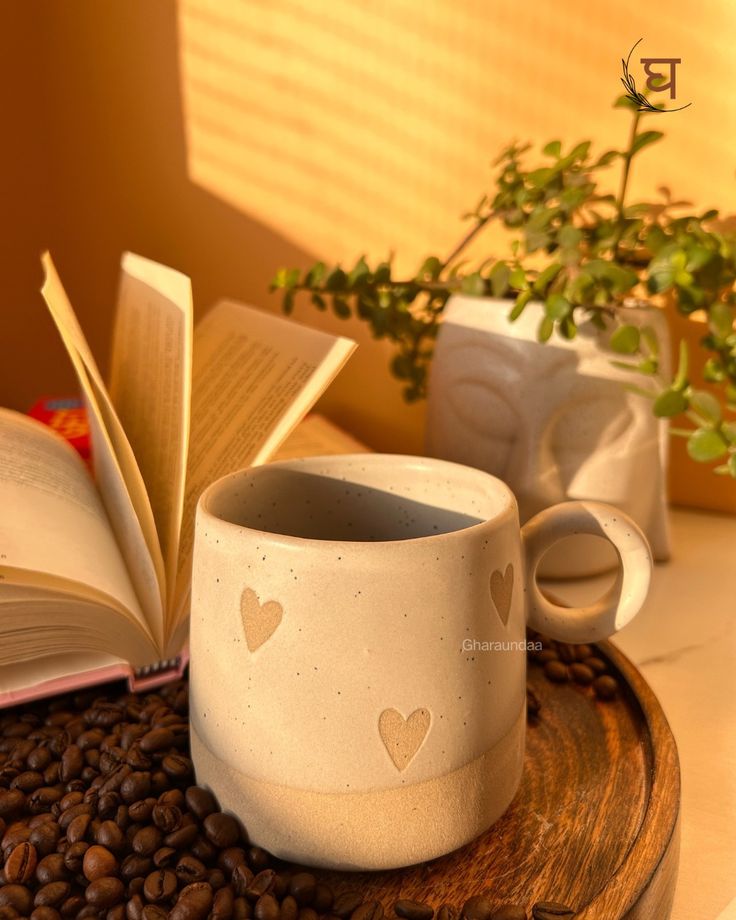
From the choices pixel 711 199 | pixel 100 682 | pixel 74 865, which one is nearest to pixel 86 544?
pixel 100 682

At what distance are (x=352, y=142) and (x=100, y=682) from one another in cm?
70

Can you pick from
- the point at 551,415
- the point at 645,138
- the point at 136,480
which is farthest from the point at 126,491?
the point at 645,138

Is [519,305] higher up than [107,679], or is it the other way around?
[519,305]

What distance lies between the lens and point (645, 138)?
2.04 ft

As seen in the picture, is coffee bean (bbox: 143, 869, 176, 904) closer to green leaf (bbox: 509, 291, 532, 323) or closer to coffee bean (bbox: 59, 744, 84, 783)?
coffee bean (bbox: 59, 744, 84, 783)

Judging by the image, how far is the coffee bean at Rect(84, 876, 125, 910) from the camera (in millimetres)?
352

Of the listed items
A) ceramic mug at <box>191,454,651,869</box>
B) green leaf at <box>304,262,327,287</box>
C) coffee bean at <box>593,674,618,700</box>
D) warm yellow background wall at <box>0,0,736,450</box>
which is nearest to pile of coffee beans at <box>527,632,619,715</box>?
coffee bean at <box>593,674,618,700</box>

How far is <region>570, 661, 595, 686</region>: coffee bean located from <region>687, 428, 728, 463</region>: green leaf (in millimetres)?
138

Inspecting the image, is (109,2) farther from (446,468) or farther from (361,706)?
(361,706)

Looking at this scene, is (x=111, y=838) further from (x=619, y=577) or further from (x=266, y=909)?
(x=619, y=577)

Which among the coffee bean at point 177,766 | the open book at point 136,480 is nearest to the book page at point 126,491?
the open book at point 136,480

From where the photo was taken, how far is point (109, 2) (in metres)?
1.14

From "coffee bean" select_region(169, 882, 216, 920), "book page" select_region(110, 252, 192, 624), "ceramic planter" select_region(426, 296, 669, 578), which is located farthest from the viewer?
"ceramic planter" select_region(426, 296, 669, 578)

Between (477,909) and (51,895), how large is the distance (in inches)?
6.6
